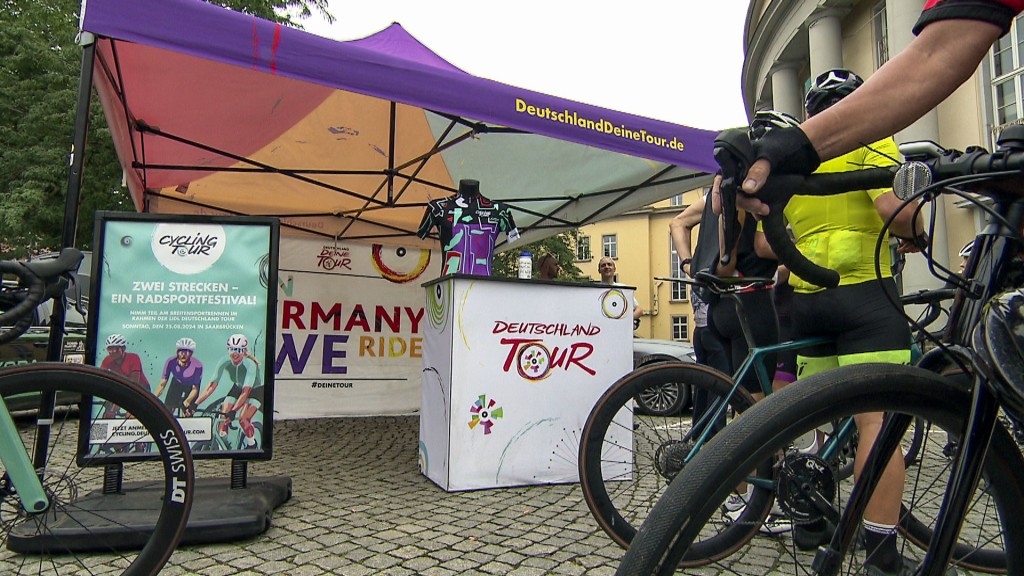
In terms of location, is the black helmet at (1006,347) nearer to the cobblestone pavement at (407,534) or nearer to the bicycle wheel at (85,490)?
the cobblestone pavement at (407,534)

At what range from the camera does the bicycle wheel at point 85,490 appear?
7.01ft

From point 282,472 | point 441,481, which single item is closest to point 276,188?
point 282,472

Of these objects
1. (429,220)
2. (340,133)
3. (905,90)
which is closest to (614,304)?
(429,220)

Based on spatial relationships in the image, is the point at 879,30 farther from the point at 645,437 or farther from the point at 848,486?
the point at 848,486

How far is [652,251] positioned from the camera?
138ft

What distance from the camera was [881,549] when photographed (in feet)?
4.18

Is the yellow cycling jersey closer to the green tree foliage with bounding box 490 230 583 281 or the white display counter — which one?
the white display counter

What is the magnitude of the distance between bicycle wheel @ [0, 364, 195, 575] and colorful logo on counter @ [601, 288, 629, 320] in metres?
2.72

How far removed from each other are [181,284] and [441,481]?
1.84 meters

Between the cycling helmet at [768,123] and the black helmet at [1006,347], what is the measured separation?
17.4 inches

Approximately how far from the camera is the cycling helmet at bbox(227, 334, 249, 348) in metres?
3.35

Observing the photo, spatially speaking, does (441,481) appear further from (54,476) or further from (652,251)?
(652,251)

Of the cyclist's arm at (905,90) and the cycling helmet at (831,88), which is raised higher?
the cycling helmet at (831,88)

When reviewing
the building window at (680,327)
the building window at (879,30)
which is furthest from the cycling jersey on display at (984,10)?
the building window at (680,327)
